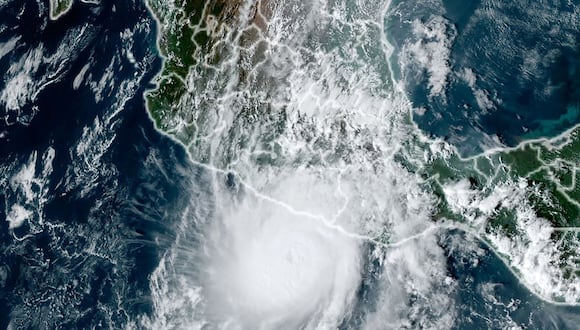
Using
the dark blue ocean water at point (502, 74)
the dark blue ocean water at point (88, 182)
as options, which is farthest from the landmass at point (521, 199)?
the dark blue ocean water at point (88, 182)

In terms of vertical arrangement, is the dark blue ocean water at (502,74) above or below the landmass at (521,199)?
above

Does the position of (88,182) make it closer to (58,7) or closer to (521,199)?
(58,7)

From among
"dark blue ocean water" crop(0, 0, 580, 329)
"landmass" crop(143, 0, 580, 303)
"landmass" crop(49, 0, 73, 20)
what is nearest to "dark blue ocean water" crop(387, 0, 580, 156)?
"landmass" crop(143, 0, 580, 303)

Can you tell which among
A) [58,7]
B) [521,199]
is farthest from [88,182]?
[521,199]

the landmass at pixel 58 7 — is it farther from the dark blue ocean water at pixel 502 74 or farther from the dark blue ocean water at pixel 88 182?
the dark blue ocean water at pixel 502 74

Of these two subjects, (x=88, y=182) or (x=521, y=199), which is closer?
(x=521, y=199)

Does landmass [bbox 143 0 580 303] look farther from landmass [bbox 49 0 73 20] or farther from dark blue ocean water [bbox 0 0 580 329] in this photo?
landmass [bbox 49 0 73 20]
